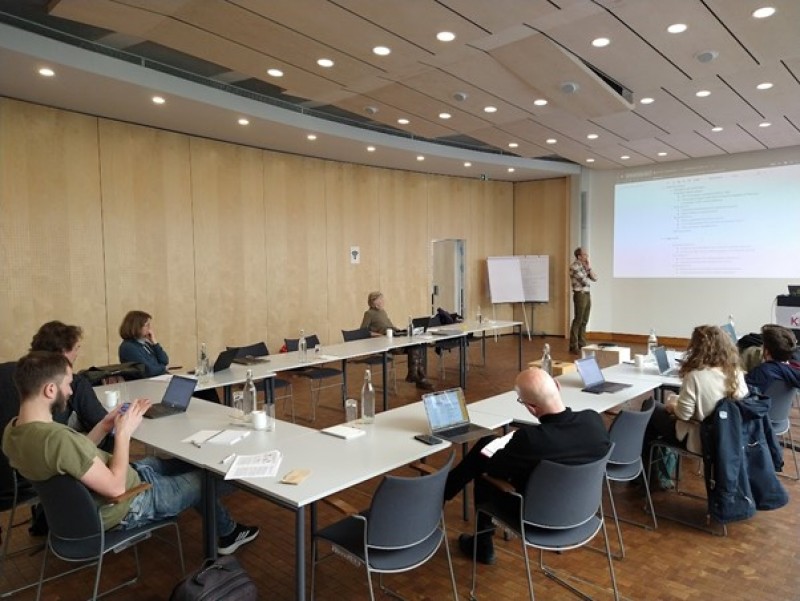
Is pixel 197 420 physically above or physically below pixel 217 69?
below

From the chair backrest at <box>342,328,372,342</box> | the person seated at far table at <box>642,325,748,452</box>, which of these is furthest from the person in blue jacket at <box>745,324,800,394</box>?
the chair backrest at <box>342,328,372,342</box>

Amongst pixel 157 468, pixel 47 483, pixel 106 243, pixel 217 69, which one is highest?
pixel 217 69

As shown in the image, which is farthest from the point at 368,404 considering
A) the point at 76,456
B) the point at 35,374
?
the point at 35,374

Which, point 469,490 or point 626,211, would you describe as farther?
point 626,211

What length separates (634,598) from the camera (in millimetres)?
2715

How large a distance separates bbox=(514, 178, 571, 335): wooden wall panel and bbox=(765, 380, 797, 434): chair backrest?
7857 mm

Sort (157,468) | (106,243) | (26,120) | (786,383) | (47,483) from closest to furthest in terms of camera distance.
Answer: (47,483) < (157,468) < (786,383) < (26,120) < (106,243)

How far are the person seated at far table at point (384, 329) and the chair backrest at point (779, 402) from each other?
13.0 ft

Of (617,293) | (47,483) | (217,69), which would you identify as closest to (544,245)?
(617,293)

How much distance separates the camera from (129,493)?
7.73ft

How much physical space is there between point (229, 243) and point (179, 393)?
16.1 feet

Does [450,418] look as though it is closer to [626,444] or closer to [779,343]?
[626,444]

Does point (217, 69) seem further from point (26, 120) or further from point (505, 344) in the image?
point (505, 344)

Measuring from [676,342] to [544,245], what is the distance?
3.29 metres
